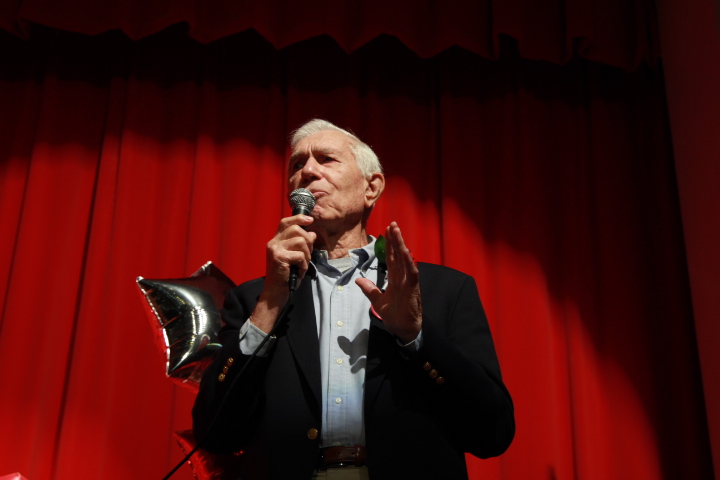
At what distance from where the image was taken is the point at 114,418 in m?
2.40

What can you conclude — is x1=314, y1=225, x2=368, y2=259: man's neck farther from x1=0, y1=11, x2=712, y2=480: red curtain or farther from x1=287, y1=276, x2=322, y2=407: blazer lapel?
x1=0, y1=11, x2=712, y2=480: red curtain

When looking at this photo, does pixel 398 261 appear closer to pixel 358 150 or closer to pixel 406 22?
pixel 358 150

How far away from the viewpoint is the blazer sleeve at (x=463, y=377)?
1362mm

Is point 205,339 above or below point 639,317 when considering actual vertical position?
below

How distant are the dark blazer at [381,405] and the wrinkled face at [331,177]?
1.16 ft

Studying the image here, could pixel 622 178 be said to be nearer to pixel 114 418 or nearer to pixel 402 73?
pixel 402 73

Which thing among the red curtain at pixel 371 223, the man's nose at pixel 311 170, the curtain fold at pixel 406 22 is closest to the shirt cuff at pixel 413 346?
the man's nose at pixel 311 170

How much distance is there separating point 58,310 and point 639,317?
2.43m

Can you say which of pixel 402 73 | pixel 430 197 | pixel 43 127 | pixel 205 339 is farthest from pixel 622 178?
pixel 43 127

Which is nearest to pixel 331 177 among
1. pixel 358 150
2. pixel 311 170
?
pixel 311 170

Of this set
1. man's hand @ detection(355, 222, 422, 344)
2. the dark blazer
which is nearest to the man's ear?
the dark blazer

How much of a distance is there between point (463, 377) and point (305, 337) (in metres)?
0.38

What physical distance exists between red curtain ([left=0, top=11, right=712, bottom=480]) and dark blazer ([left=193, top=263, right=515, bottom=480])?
3.39ft

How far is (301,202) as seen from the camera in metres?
1.55
